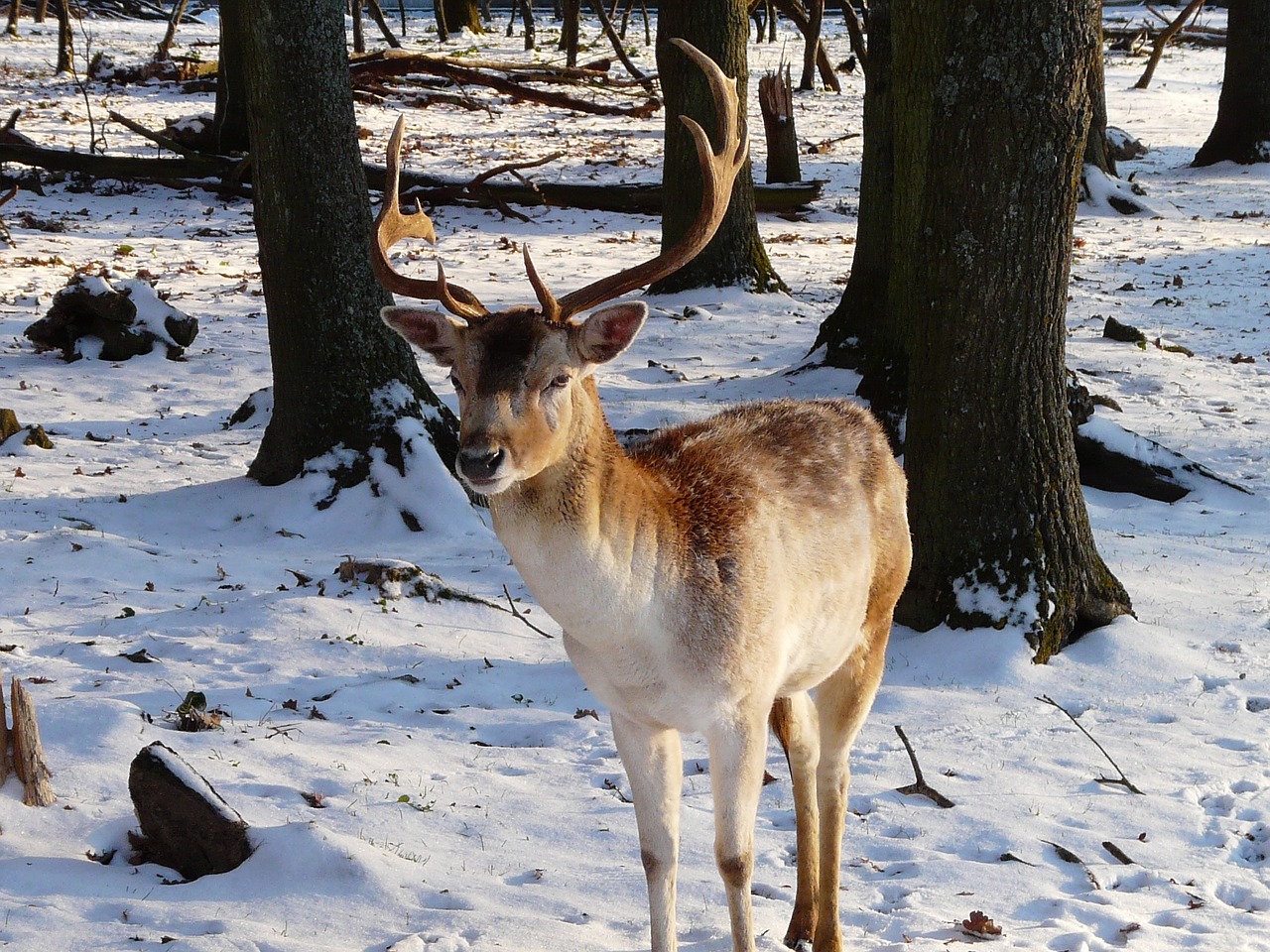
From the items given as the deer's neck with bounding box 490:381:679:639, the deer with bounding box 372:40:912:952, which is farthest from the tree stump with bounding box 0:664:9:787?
the deer's neck with bounding box 490:381:679:639

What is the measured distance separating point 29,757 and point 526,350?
8.43 ft

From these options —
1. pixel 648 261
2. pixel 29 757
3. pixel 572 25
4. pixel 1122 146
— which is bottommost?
pixel 29 757

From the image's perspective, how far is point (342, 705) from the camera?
6.22 m

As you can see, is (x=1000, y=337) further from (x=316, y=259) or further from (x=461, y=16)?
(x=461, y=16)

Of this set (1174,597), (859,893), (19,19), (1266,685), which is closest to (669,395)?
(1174,597)

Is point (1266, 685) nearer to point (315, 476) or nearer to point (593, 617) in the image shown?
point (593, 617)

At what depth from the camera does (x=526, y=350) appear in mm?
3854

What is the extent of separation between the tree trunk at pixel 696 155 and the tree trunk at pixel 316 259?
15.6 feet

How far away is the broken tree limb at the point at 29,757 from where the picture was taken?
4.79 m

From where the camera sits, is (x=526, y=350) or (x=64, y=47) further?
(x=64, y=47)

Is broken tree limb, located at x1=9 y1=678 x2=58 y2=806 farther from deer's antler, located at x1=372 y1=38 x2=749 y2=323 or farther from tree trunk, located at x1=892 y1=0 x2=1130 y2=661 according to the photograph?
tree trunk, located at x1=892 y1=0 x2=1130 y2=661

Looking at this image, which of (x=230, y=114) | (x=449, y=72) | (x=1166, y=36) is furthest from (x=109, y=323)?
(x=1166, y=36)

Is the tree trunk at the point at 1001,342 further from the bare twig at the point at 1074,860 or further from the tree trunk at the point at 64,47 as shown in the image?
the tree trunk at the point at 64,47

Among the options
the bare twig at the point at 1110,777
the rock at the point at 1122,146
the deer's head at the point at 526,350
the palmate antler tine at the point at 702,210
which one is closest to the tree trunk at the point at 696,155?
the bare twig at the point at 1110,777
